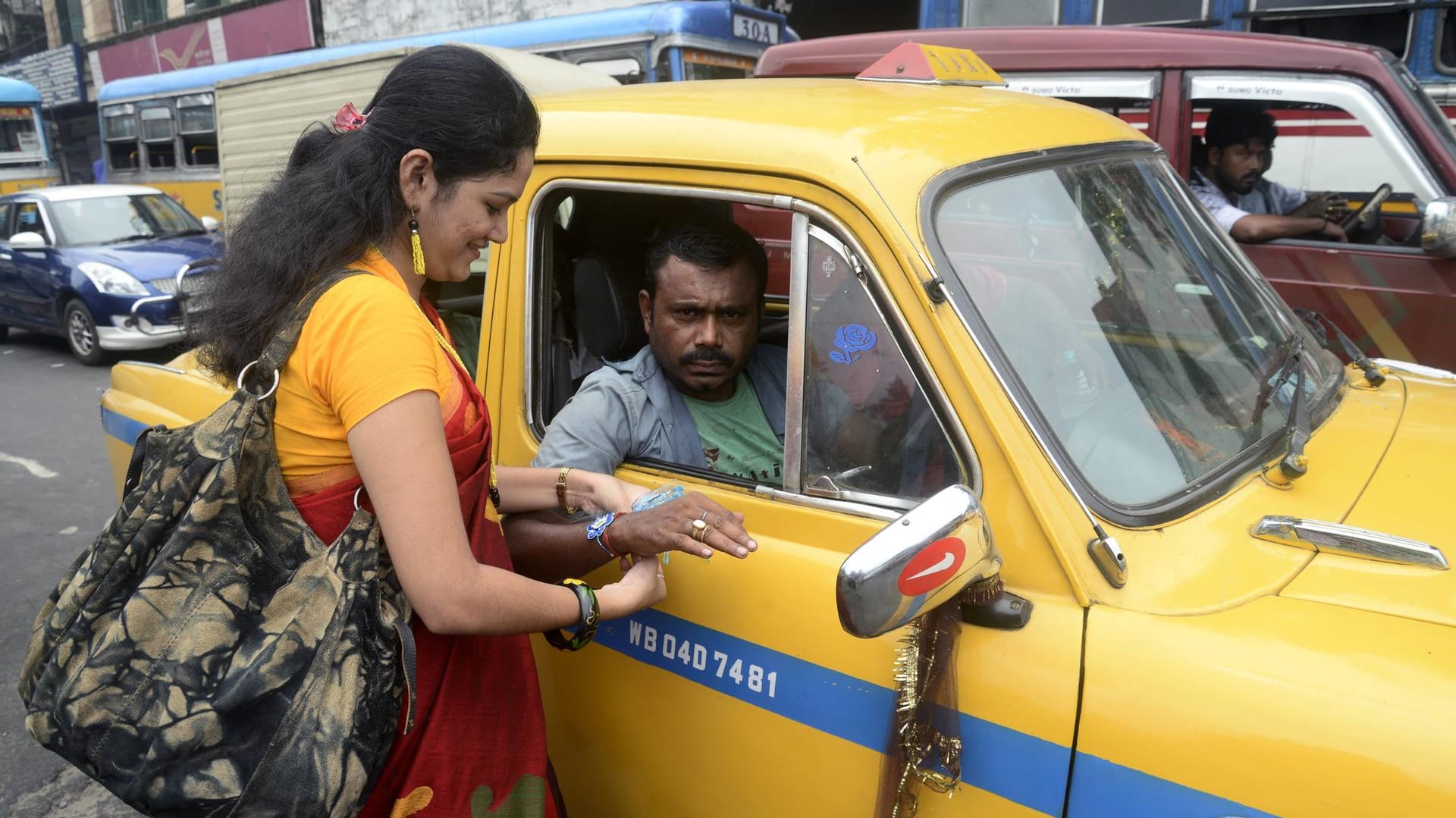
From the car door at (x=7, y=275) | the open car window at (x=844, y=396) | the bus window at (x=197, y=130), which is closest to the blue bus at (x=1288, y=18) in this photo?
the open car window at (x=844, y=396)

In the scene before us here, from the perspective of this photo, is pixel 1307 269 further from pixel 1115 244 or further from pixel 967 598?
pixel 967 598

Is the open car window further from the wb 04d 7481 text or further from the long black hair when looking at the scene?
the long black hair

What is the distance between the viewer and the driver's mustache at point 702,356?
236 cm

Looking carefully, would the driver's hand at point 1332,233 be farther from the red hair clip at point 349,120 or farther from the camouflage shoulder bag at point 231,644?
the camouflage shoulder bag at point 231,644

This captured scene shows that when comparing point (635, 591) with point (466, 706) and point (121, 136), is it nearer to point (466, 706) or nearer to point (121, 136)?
point (466, 706)

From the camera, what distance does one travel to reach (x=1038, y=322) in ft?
5.98

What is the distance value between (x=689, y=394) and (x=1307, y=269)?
3595 mm

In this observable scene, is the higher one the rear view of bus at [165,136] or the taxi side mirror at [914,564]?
the taxi side mirror at [914,564]

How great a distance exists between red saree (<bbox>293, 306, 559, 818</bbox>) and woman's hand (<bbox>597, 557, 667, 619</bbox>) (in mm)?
202

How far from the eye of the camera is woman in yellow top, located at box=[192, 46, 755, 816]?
4.75ft

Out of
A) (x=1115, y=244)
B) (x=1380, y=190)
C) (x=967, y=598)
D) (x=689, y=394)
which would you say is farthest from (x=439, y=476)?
(x=1380, y=190)

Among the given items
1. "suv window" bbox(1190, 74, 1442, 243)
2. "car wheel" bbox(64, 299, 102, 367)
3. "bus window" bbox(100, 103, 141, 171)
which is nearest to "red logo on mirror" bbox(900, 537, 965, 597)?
"suv window" bbox(1190, 74, 1442, 243)

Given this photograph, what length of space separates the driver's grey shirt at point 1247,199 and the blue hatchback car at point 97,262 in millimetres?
8041

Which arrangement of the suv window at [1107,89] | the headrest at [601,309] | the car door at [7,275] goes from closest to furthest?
the headrest at [601,309]
the suv window at [1107,89]
the car door at [7,275]
